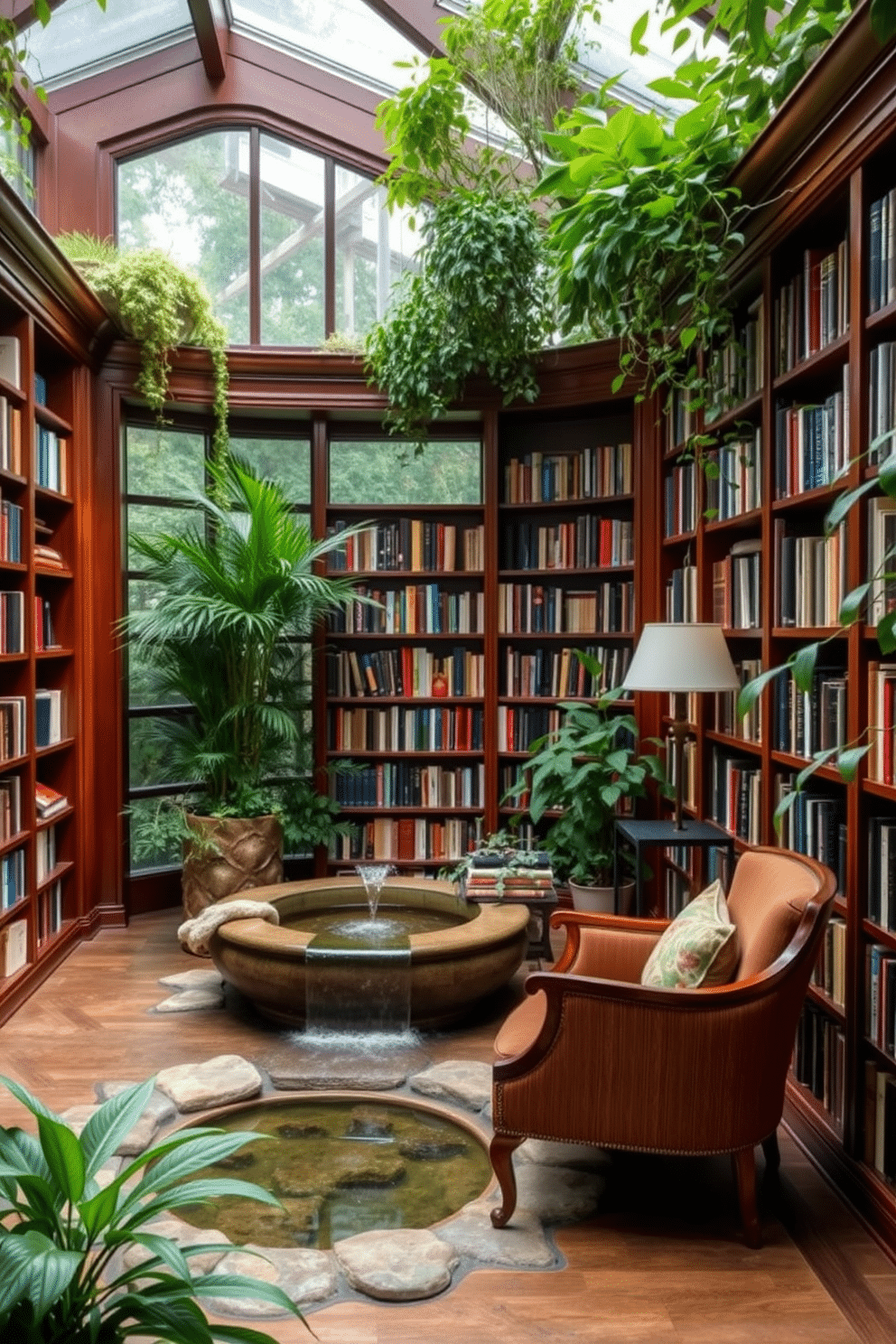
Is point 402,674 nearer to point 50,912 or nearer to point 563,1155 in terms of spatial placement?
point 50,912

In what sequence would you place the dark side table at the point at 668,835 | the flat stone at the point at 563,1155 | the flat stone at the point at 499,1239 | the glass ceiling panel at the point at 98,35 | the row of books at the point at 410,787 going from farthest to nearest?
the row of books at the point at 410,787 → the glass ceiling panel at the point at 98,35 → the dark side table at the point at 668,835 → the flat stone at the point at 563,1155 → the flat stone at the point at 499,1239

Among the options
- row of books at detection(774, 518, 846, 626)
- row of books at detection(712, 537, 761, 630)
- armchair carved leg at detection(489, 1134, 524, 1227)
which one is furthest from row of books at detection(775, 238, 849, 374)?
armchair carved leg at detection(489, 1134, 524, 1227)

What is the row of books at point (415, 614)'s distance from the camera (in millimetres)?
5656

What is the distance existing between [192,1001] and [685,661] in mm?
2288

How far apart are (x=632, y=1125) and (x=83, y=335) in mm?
4073

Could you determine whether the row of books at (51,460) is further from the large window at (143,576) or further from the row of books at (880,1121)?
the row of books at (880,1121)

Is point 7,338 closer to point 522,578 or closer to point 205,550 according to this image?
point 205,550

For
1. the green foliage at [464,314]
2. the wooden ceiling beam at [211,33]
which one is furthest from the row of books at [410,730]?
the wooden ceiling beam at [211,33]

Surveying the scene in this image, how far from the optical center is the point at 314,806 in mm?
5445

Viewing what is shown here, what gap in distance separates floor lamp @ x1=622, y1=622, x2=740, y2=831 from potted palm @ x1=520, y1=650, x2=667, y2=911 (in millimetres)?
1191

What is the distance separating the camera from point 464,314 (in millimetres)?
4844

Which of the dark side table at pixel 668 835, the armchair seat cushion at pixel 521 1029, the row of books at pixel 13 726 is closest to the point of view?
the armchair seat cushion at pixel 521 1029

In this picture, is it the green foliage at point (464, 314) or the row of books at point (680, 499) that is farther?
the green foliage at point (464, 314)

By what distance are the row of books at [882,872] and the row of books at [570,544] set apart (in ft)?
9.33
